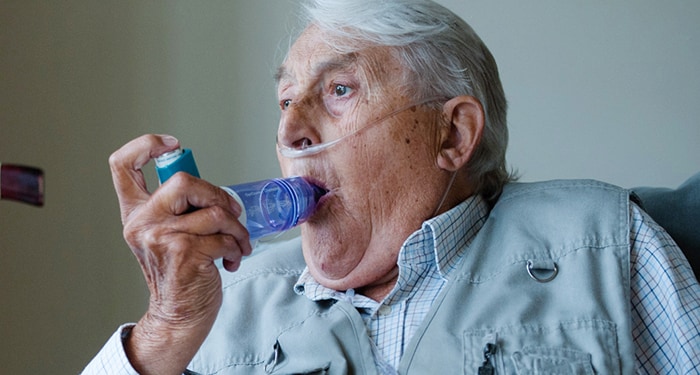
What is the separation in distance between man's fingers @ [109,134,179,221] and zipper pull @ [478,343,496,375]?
624 mm

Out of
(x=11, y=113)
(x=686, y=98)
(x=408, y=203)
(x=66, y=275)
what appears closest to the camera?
(x=408, y=203)

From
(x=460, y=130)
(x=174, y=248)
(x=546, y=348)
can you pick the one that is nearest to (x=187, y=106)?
(x=460, y=130)

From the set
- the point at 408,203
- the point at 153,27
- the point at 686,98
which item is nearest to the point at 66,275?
the point at 153,27

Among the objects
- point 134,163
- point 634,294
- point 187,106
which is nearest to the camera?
point 134,163

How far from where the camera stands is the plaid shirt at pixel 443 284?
1350 mm

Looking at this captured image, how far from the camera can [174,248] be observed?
117cm

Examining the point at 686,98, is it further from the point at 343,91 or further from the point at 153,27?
the point at 153,27

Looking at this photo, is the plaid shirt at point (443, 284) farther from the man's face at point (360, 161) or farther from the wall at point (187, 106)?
the wall at point (187, 106)

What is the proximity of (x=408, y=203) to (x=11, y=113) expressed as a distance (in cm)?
103

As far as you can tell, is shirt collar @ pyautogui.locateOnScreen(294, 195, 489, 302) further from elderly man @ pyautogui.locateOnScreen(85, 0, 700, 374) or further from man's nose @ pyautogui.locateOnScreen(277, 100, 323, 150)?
man's nose @ pyautogui.locateOnScreen(277, 100, 323, 150)

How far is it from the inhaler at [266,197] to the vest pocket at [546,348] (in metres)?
0.37

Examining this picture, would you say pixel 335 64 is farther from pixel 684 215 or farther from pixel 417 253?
pixel 684 215

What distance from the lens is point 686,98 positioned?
222cm

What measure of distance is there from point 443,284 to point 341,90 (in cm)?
42
